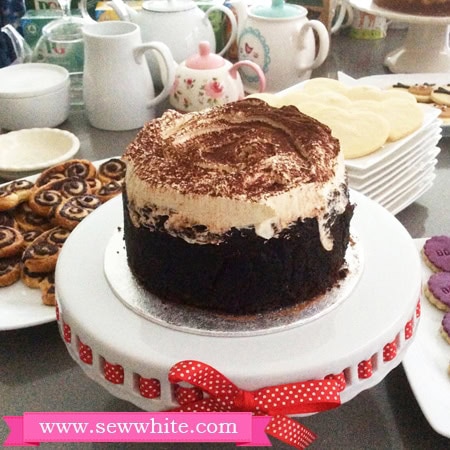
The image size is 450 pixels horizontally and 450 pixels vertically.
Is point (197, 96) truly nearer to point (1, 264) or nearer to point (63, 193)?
point (63, 193)

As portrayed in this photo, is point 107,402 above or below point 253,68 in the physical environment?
below

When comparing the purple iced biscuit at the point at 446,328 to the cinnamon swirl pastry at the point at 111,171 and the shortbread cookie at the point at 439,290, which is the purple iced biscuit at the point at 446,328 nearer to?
the shortbread cookie at the point at 439,290

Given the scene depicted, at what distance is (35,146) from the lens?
110cm

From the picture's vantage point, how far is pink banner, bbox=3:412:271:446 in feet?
1.45

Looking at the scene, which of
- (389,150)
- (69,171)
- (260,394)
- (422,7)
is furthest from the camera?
(422,7)

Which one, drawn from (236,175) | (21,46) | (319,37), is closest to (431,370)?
(236,175)

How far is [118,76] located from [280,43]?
0.37 metres

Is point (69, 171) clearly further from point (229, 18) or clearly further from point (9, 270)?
point (229, 18)

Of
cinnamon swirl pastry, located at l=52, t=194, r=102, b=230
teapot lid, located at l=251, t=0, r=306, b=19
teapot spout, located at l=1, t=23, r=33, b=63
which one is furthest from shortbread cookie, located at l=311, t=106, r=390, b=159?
teapot spout, located at l=1, t=23, r=33, b=63

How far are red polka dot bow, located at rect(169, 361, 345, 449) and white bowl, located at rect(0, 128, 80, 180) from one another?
69 centimetres

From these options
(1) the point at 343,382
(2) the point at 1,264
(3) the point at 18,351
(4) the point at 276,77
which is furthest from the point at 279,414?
(4) the point at 276,77

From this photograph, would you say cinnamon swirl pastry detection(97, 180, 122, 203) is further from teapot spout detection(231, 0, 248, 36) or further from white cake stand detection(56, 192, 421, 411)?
teapot spout detection(231, 0, 248, 36)

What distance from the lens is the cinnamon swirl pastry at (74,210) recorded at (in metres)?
0.81

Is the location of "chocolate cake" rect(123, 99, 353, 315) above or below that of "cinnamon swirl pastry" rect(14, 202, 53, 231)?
above
